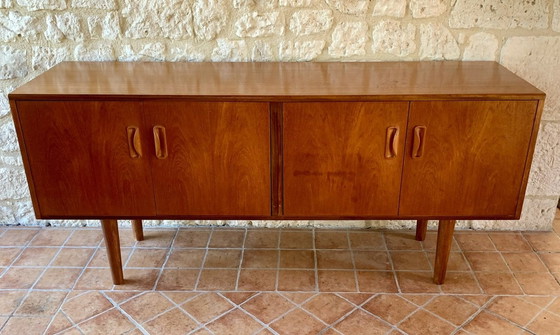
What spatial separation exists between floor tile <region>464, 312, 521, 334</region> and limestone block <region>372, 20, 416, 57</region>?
1309mm

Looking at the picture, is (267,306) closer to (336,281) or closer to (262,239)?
(336,281)

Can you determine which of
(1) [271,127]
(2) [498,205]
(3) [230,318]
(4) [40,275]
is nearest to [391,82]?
(1) [271,127]

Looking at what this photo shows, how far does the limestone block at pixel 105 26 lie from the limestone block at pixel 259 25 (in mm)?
607

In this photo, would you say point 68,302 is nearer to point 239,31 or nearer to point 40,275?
point 40,275

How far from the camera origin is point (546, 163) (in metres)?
2.66

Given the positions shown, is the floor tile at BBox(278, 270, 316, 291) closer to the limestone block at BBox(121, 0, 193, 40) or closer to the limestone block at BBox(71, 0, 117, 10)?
the limestone block at BBox(121, 0, 193, 40)

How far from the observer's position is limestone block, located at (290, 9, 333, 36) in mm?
2408

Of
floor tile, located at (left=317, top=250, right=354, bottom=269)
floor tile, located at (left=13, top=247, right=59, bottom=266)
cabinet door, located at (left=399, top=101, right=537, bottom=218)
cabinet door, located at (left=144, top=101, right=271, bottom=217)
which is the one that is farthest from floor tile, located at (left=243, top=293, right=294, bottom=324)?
floor tile, located at (left=13, top=247, right=59, bottom=266)

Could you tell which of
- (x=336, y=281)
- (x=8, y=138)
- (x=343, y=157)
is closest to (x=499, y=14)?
(x=343, y=157)

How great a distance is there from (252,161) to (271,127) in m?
0.17

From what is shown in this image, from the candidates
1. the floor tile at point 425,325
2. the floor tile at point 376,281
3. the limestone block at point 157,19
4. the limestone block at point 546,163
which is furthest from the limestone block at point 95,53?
the limestone block at point 546,163

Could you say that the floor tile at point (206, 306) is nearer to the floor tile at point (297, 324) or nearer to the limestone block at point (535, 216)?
the floor tile at point (297, 324)

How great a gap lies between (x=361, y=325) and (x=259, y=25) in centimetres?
151

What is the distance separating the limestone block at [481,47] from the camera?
95.7 inches
